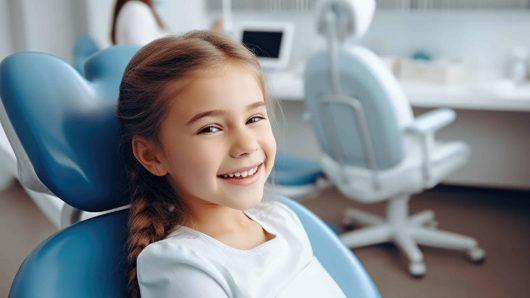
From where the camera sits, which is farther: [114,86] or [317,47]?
[317,47]

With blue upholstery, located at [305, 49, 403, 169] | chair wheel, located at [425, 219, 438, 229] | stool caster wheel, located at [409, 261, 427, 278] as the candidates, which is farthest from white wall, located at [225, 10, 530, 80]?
stool caster wheel, located at [409, 261, 427, 278]

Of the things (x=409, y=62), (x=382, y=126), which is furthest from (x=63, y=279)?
(x=409, y=62)

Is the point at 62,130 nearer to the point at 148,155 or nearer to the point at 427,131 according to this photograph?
the point at 148,155

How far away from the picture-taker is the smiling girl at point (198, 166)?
0.80 meters

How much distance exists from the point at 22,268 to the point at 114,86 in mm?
327

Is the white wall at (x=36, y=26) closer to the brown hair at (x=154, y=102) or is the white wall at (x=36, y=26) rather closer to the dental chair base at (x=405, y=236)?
the dental chair base at (x=405, y=236)

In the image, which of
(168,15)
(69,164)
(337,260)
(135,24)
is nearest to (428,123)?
(337,260)

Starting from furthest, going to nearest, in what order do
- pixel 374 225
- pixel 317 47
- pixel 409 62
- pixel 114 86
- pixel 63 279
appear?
pixel 317 47
pixel 409 62
pixel 374 225
pixel 114 86
pixel 63 279

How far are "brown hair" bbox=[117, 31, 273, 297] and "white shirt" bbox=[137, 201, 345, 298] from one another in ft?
0.15

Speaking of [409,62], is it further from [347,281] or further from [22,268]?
[22,268]

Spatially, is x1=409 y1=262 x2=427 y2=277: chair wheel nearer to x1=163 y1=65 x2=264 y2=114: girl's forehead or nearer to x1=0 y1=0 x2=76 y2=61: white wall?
x1=163 y1=65 x2=264 y2=114: girl's forehead

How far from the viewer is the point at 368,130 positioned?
212cm

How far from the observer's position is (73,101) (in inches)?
34.5

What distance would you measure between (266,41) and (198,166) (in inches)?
101
